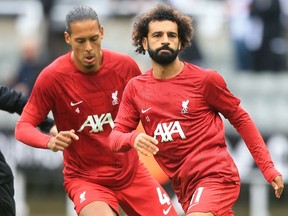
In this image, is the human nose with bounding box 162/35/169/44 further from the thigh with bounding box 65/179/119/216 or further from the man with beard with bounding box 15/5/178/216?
the thigh with bounding box 65/179/119/216

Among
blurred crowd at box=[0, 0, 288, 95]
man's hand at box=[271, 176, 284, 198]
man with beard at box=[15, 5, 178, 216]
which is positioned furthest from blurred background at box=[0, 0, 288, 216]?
man's hand at box=[271, 176, 284, 198]

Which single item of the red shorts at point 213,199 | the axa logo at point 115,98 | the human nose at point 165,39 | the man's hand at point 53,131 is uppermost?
the human nose at point 165,39

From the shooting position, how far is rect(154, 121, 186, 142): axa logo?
9320 mm

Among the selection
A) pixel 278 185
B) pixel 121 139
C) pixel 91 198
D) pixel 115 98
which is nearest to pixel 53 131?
pixel 115 98

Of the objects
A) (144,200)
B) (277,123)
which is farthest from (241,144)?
(144,200)

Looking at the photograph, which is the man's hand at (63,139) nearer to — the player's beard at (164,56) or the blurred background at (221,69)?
the player's beard at (164,56)

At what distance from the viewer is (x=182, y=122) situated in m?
9.33

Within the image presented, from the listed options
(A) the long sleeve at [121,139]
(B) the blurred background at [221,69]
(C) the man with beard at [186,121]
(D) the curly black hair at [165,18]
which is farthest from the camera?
(B) the blurred background at [221,69]

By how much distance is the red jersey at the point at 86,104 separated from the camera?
982 centimetres

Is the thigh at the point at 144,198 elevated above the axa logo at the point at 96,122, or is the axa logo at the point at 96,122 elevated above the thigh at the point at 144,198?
the axa logo at the point at 96,122

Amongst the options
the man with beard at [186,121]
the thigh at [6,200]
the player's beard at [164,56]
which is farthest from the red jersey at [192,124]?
the thigh at [6,200]

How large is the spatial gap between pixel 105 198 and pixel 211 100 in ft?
4.17

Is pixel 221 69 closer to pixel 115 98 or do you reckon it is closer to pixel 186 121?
pixel 115 98

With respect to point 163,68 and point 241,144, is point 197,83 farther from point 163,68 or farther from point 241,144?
point 241,144
